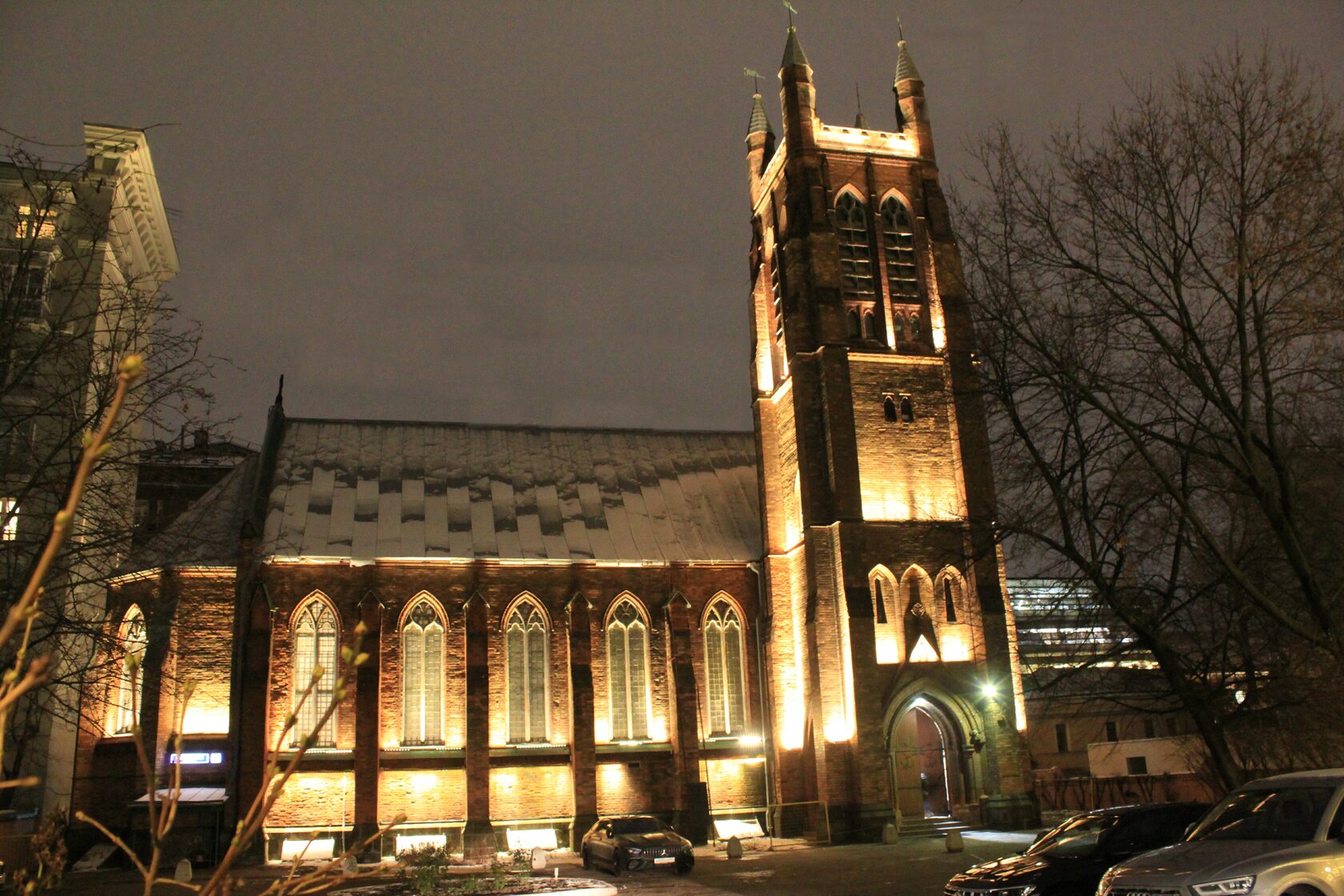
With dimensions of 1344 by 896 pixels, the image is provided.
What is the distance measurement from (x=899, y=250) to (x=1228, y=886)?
30.3m

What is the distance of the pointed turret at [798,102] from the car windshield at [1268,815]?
1148 inches

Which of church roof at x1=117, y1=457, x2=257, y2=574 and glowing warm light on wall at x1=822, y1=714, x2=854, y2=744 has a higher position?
church roof at x1=117, y1=457, x2=257, y2=574

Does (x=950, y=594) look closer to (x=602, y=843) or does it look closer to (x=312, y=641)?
(x=602, y=843)

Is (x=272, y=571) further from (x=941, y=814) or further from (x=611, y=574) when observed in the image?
(x=941, y=814)

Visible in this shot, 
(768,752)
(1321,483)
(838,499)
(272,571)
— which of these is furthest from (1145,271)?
(272,571)

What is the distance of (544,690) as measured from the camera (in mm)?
35250

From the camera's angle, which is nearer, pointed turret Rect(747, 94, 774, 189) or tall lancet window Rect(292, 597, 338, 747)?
tall lancet window Rect(292, 597, 338, 747)

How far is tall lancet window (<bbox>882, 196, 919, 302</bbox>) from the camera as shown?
38062 millimetres

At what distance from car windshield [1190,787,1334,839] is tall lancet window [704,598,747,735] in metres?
23.9

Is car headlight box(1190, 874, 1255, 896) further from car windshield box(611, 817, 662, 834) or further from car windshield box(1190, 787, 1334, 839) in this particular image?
car windshield box(611, 817, 662, 834)

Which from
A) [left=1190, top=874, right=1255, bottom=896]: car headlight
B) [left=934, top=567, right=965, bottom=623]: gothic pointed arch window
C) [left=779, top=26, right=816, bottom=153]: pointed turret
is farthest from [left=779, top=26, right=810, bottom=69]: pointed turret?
[left=1190, top=874, right=1255, bottom=896]: car headlight

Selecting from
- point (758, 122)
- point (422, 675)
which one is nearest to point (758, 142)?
point (758, 122)

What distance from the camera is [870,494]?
35.2 metres

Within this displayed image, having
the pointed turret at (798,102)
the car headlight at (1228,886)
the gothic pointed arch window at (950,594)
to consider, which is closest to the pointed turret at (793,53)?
the pointed turret at (798,102)
